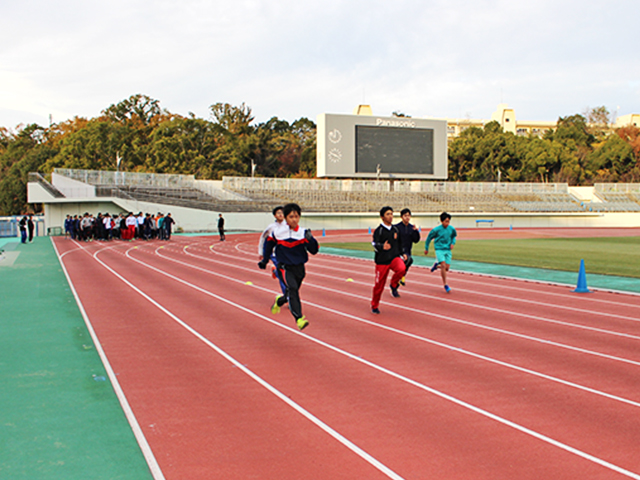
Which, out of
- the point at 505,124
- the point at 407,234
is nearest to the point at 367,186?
the point at 407,234

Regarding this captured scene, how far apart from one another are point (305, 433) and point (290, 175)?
7889 cm

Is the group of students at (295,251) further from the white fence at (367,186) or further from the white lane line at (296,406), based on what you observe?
the white fence at (367,186)

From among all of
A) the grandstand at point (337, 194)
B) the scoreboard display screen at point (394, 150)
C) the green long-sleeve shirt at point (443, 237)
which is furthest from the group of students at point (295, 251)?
the scoreboard display screen at point (394, 150)

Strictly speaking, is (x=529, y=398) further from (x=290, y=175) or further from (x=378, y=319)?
(x=290, y=175)

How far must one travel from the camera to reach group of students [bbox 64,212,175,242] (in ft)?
118

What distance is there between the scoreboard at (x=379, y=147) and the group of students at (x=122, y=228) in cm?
1901

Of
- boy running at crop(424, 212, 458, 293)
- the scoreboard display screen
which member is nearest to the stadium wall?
the scoreboard display screen

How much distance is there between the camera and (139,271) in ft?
59.3

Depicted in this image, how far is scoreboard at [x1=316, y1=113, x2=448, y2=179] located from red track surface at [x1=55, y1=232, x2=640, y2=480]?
131 ft

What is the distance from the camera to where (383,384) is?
6.21m

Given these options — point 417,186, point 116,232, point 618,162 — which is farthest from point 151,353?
point 618,162

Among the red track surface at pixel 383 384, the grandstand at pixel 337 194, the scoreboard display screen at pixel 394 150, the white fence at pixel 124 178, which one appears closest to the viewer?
the red track surface at pixel 383 384

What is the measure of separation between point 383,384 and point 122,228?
109 ft

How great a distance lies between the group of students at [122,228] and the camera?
1415 inches
